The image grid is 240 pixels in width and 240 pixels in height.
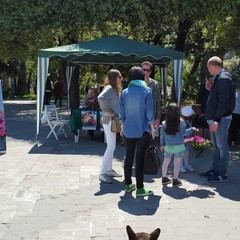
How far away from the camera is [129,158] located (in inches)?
239

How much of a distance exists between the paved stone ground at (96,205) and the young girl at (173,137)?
31cm

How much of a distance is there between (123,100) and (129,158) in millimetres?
814

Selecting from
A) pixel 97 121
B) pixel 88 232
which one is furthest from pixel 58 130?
pixel 88 232

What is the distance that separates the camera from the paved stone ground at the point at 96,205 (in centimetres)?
473

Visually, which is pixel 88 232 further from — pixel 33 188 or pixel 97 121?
pixel 97 121

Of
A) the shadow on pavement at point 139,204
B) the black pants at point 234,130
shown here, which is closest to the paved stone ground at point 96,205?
the shadow on pavement at point 139,204

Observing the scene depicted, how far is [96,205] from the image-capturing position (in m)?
5.66

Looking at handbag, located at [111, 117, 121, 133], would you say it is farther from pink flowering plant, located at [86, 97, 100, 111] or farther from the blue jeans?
pink flowering plant, located at [86, 97, 100, 111]

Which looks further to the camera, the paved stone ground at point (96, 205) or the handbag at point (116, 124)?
the handbag at point (116, 124)

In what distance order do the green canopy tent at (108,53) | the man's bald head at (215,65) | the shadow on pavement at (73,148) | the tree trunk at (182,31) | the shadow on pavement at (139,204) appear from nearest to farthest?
the shadow on pavement at (139,204), the man's bald head at (215,65), the shadow on pavement at (73,148), the green canopy tent at (108,53), the tree trunk at (182,31)

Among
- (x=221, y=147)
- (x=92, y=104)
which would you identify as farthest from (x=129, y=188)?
(x=92, y=104)

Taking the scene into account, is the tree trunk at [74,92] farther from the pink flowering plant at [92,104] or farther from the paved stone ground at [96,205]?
the paved stone ground at [96,205]

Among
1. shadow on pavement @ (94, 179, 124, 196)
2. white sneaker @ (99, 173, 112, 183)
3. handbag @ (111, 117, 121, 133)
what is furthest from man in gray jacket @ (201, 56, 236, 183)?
white sneaker @ (99, 173, 112, 183)

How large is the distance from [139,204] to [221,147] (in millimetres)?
1902
